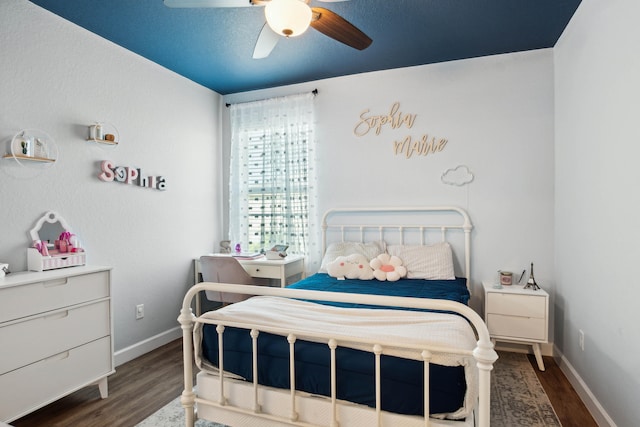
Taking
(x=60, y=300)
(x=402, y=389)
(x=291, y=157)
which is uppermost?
(x=291, y=157)

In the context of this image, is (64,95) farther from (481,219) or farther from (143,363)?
(481,219)

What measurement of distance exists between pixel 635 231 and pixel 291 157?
2718mm

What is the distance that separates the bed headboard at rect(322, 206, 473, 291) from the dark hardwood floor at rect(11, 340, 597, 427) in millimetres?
946

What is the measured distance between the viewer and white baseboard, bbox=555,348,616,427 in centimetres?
187

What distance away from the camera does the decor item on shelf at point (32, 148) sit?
2.10 metres

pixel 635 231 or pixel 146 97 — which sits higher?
pixel 146 97

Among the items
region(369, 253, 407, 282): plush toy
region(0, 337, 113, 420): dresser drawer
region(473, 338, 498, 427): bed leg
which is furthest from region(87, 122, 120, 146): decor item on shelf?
region(473, 338, 498, 427): bed leg

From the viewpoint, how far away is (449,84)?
312 centimetres

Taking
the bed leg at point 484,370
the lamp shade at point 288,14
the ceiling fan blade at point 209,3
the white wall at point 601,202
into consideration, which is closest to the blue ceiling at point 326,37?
the white wall at point 601,202

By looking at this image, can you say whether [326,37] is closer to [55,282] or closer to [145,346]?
[55,282]

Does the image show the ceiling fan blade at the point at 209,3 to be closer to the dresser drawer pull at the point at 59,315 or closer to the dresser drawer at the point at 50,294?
the dresser drawer at the point at 50,294

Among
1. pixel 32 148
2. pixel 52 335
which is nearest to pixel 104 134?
pixel 32 148

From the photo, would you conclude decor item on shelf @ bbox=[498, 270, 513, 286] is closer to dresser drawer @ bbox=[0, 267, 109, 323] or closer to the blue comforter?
the blue comforter

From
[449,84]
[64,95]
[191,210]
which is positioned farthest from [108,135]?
[449,84]
